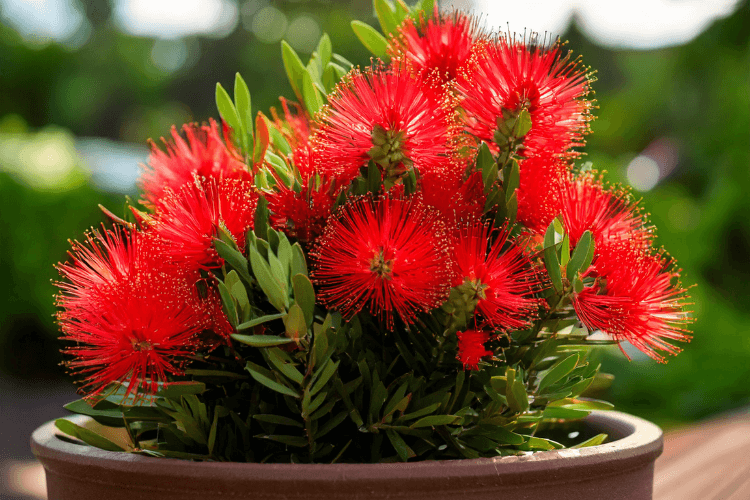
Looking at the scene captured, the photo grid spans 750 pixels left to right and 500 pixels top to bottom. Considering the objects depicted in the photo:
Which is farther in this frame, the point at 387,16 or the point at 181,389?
the point at 387,16

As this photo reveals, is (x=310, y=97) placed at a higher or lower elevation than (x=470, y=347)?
higher

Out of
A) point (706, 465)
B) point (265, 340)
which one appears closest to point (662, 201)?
point (706, 465)

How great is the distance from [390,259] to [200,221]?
0.12 m

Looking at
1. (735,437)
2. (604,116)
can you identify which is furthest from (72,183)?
(604,116)

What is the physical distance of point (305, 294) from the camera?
395 mm

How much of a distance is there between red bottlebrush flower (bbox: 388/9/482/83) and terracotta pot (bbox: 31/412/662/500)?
270mm

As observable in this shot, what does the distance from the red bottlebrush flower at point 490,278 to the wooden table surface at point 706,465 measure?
54 cm

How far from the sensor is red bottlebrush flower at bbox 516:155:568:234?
482 millimetres

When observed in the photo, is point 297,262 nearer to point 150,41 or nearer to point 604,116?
point 604,116

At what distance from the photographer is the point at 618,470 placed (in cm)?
44

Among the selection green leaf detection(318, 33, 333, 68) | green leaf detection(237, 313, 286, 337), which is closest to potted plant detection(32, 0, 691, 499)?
green leaf detection(237, 313, 286, 337)

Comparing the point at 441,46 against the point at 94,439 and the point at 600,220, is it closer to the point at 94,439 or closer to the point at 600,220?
the point at 600,220

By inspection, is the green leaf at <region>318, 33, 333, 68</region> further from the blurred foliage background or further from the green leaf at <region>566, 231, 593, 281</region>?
the green leaf at <region>566, 231, 593, 281</region>

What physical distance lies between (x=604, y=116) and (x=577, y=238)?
19.1 ft
